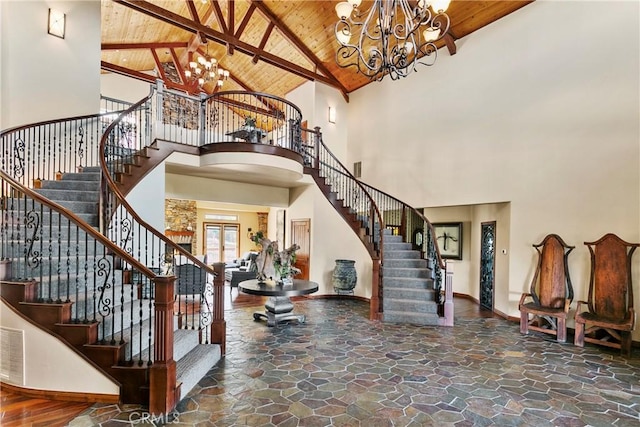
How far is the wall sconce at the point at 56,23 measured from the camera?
5.86m

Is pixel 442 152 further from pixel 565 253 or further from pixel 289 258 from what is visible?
pixel 289 258

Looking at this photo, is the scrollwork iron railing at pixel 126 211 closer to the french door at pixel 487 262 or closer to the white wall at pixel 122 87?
the white wall at pixel 122 87

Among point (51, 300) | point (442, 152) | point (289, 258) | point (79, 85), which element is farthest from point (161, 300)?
point (442, 152)

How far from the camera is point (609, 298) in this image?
4.71 metres

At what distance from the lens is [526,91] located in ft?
19.6

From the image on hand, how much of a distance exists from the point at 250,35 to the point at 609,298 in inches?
400

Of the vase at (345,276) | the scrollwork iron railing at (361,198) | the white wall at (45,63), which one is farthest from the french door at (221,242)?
the white wall at (45,63)

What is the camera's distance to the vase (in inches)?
314

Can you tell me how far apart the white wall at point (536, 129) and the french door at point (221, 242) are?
27.3 feet

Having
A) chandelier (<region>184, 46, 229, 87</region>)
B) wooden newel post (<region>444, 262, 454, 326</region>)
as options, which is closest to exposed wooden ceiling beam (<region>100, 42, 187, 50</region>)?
chandelier (<region>184, 46, 229, 87</region>)

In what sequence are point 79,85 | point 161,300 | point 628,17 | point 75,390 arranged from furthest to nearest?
point 79,85, point 628,17, point 75,390, point 161,300

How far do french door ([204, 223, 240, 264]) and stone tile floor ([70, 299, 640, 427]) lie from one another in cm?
891

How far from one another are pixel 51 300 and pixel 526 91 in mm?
7470

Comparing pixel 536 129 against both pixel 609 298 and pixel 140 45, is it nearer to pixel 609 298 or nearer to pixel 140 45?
pixel 609 298
